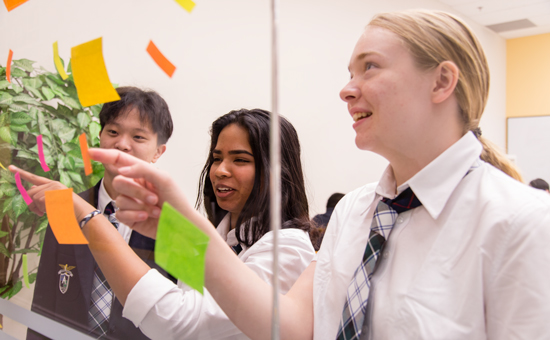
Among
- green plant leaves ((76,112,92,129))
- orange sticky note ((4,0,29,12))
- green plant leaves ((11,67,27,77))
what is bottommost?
green plant leaves ((76,112,92,129))

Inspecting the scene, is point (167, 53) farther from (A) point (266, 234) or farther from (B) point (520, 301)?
(B) point (520, 301)

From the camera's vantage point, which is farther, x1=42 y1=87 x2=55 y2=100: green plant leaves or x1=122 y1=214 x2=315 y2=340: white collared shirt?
x1=42 y1=87 x2=55 y2=100: green plant leaves

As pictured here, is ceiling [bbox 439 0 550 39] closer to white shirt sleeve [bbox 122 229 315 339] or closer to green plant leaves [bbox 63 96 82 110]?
white shirt sleeve [bbox 122 229 315 339]

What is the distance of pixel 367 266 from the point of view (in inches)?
27.2

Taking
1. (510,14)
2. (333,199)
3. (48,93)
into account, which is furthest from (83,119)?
(333,199)

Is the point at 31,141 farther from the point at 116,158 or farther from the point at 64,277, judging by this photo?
the point at 116,158

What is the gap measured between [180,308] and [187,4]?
0.51 meters

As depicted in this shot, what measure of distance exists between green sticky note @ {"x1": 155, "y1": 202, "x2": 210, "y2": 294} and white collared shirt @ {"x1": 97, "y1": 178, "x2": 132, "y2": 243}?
0.11 m

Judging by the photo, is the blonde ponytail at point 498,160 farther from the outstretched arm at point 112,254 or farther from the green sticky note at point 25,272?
the green sticky note at point 25,272

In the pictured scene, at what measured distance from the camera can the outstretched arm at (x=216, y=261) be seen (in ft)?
1.92

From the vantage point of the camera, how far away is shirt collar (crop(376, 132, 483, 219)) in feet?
2.09

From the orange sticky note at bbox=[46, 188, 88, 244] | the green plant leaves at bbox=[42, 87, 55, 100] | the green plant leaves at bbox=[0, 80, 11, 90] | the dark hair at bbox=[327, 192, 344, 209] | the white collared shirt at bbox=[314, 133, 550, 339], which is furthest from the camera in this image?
the dark hair at bbox=[327, 192, 344, 209]

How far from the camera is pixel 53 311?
0.87 m

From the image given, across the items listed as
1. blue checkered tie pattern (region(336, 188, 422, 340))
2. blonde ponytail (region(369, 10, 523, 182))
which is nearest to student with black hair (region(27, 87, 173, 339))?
blue checkered tie pattern (region(336, 188, 422, 340))
